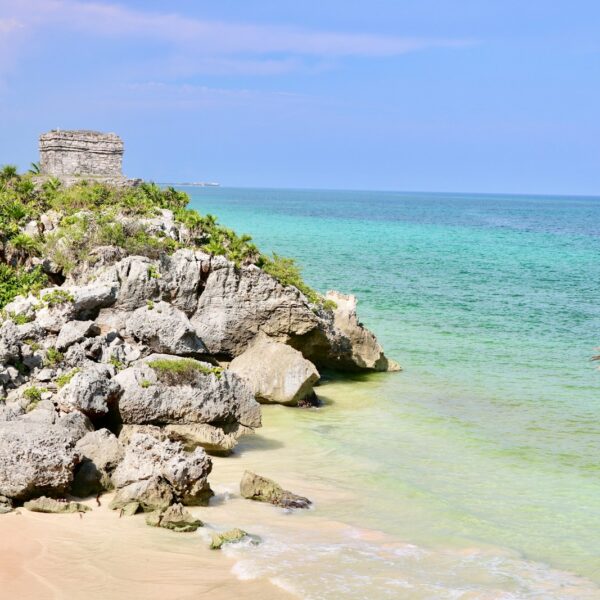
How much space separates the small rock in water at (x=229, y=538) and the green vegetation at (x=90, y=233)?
798 centimetres

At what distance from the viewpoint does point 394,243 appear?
68.7m

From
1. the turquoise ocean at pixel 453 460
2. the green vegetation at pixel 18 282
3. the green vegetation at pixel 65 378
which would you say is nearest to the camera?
the turquoise ocean at pixel 453 460

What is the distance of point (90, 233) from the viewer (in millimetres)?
19531

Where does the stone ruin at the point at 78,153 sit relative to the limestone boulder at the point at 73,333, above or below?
above

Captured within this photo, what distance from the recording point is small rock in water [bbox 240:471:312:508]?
479 inches

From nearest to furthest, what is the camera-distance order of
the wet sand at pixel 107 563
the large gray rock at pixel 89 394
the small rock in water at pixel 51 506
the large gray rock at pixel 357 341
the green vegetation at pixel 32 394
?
the wet sand at pixel 107 563 → the small rock in water at pixel 51 506 → the large gray rock at pixel 89 394 → the green vegetation at pixel 32 394 → the large gray rock at pixel 357 341

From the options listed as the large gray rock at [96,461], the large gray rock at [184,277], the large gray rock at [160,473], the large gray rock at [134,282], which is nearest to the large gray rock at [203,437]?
the large gray rock at [96,461]

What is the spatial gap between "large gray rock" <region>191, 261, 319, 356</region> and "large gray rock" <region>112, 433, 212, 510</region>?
7422 millimetres

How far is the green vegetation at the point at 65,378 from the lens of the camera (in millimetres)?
14648

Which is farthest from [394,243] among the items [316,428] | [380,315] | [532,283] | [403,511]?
[403,511]

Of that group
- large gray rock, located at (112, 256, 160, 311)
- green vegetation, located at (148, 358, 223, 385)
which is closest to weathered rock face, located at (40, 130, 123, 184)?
large gray rock, located at (112, 256, 160, 311)

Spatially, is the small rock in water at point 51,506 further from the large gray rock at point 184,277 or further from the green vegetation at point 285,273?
the green vegetation at point 285,273

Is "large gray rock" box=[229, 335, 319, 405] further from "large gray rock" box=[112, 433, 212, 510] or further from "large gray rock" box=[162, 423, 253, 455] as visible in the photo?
"large gray rock" box=[112, 433, 212, 510]

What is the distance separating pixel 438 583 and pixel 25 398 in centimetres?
784
